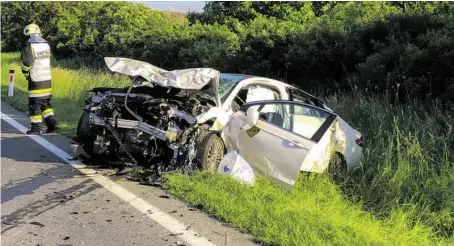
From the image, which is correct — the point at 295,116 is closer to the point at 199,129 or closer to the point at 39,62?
the point at 199,129

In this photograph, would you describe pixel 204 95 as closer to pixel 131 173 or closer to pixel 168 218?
pixel 131 173

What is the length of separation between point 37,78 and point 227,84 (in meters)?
3.95

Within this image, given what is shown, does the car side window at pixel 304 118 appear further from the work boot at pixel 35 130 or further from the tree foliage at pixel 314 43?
the work boot at pixel 35 130

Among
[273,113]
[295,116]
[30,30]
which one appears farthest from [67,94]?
[295,116]

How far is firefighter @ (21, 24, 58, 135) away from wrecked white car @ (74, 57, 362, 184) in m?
2.57

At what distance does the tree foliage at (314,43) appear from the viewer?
29.0 feet

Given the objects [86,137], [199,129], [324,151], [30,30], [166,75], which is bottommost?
[86,137]

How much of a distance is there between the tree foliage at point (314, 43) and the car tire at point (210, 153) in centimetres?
397

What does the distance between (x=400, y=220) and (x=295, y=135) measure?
1619 mm

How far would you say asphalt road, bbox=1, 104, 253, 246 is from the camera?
4.04 metres

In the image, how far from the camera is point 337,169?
6.23 metres

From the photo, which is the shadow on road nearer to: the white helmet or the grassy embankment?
the grassy embankment

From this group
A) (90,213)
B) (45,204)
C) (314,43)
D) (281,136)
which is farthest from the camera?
(314,43)

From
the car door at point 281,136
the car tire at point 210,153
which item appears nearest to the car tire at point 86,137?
the car tire at point 210,153
